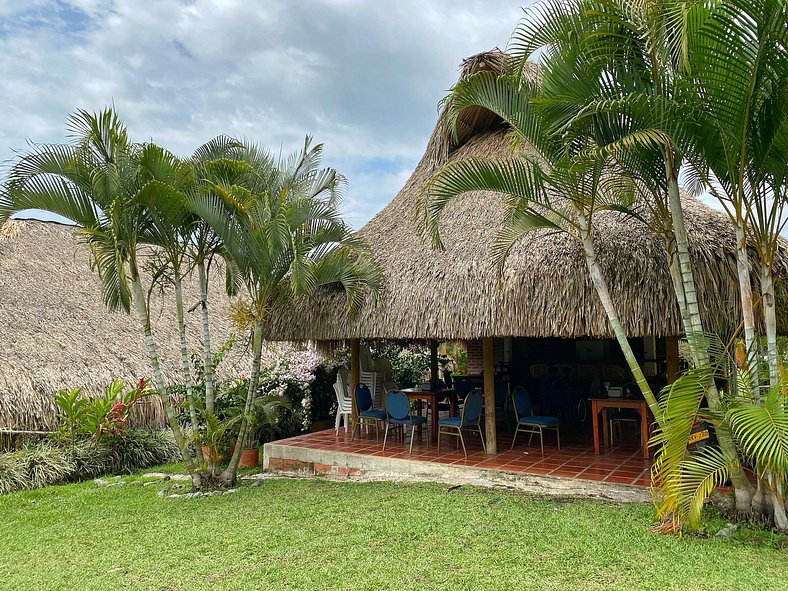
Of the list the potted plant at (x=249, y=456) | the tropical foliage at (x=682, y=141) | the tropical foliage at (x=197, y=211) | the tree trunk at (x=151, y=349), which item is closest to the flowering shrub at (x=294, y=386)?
the potted plant at (x=249, y=456)

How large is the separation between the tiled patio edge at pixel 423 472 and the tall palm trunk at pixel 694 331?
0.89 m

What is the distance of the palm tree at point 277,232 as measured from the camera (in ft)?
18.6

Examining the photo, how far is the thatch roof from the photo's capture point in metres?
8.16

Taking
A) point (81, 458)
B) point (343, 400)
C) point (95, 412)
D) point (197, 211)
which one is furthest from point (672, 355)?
point (81, 458)

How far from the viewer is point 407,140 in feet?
39.5

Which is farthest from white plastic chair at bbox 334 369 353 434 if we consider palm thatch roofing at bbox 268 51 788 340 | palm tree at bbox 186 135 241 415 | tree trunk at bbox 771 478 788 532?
tree trunk at bbox 771 478 788 532

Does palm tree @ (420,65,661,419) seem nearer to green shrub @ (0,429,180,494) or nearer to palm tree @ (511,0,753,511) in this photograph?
palm tree @ (511,0,753,511)

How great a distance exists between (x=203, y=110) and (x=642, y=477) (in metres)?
8.57

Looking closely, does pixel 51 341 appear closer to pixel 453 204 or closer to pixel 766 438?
pixel 453 204

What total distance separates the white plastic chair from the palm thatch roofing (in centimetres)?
134

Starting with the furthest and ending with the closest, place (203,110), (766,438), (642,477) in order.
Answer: (203,110) → (642,477) → (766,438)

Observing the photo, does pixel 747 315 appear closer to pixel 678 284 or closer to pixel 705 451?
pixel 678 284

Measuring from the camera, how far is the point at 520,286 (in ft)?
18.8

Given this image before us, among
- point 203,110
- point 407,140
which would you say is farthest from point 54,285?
point 407,140
